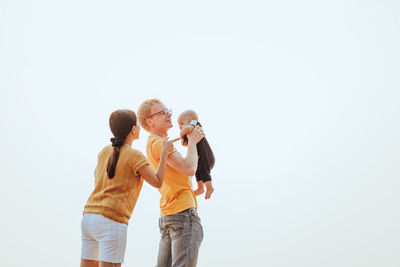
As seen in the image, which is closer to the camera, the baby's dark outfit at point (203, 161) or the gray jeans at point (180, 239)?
the gray jeans at point (180, 239)

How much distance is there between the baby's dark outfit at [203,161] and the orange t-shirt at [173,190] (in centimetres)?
17

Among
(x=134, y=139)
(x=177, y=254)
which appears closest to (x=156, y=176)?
(x=134, y=139)

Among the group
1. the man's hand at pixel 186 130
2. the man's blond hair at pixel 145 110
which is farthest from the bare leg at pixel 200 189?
the man's blond hair at pixel 145 110

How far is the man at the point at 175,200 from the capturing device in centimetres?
194

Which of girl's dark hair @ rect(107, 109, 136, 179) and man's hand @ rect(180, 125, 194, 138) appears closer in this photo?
girl's dark hair @ rect(107, 109, 136, 179)

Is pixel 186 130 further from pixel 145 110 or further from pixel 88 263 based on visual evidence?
pixel 88 263

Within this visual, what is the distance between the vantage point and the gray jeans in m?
1.91

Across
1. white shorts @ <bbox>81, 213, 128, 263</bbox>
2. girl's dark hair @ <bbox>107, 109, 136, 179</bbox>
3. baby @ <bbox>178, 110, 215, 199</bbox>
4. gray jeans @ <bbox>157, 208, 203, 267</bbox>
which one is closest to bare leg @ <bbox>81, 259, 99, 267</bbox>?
white shorts @ <bbox>81, 213, 128, 263</bbox>

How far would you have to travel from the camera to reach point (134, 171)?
1807 millimetres

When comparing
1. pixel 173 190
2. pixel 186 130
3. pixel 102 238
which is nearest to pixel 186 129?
pixel 186 130

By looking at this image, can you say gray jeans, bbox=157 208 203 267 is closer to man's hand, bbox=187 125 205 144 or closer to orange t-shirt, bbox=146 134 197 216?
orange t-shirt, bbox=146 134 197 216

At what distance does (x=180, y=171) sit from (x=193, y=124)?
339 mm

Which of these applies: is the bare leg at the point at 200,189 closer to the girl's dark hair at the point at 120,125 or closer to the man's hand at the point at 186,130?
the man's hand at the point at 186,130

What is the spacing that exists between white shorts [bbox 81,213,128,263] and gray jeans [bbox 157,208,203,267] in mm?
296
